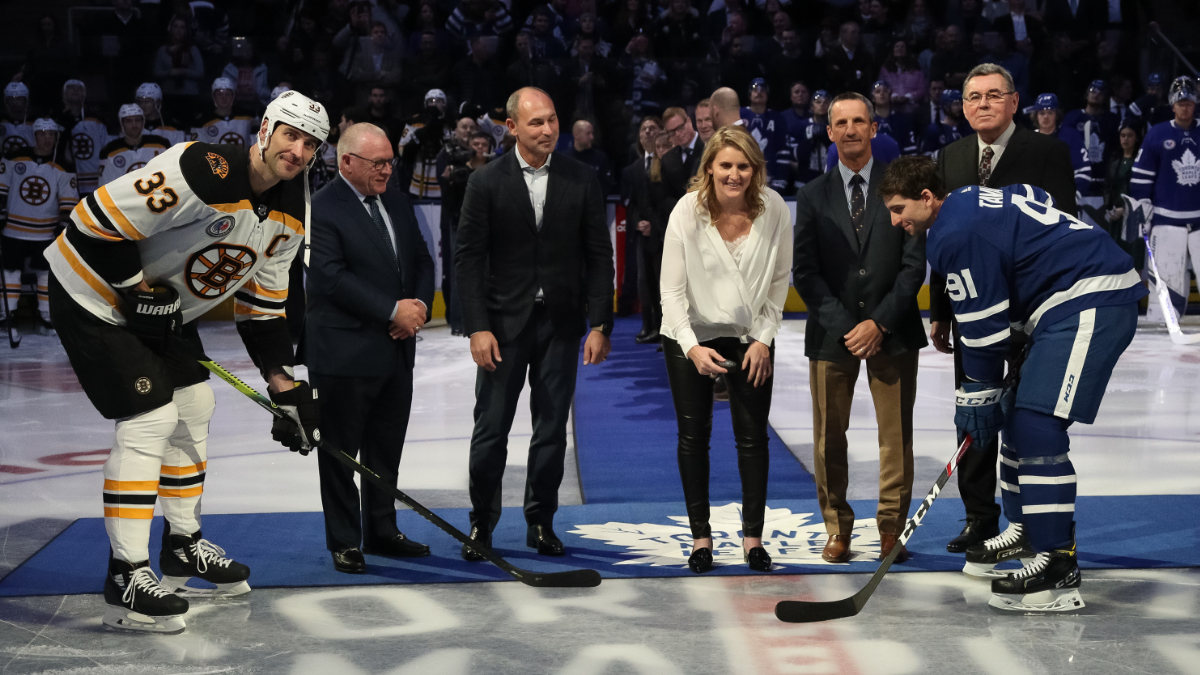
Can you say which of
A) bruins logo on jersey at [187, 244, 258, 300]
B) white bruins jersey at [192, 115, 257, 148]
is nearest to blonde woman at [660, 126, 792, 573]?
bruins logo on jersey at [187, 244, 258, 300]

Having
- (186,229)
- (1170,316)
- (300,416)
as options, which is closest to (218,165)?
(186,229)

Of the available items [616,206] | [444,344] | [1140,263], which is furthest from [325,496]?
[1140,263]

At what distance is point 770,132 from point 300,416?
814 centimetres

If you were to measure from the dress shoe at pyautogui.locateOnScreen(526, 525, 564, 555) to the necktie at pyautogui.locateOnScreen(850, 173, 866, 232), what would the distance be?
1347 millimetres

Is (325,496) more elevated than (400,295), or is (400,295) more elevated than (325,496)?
(400,295)

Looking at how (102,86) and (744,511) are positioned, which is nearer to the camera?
(744,511)

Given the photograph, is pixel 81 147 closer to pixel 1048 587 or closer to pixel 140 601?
pixel 140 601

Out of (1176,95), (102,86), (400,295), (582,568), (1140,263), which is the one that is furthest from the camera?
(102,86)

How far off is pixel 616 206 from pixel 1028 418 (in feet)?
25.2

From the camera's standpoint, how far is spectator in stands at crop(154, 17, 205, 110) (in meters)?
11.2

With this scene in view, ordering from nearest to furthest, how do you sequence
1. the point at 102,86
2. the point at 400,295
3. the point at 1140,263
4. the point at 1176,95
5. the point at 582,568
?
the point at 582,568, the point at 400,295, the point at 1176,95, the point at 1140,263, the point at 102,86

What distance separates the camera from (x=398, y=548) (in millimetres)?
3857

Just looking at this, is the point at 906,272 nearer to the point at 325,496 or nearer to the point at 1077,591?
the point at 1077,591

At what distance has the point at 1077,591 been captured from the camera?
10.6 ft
